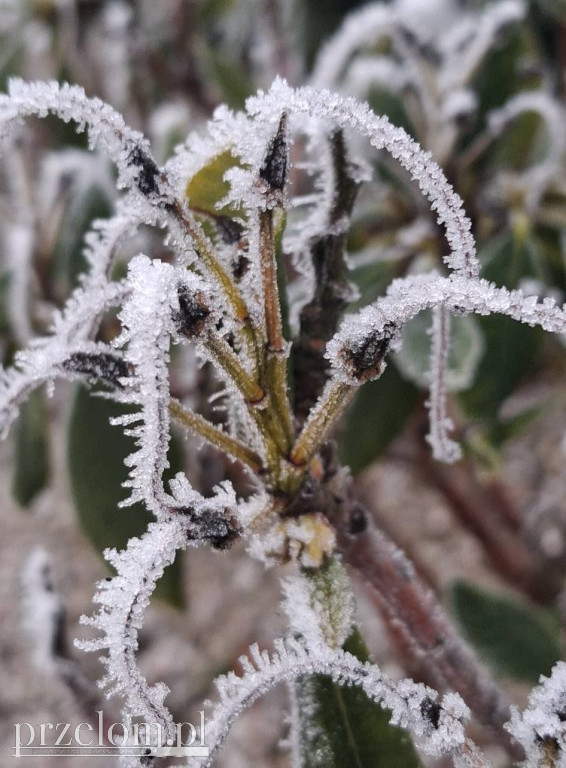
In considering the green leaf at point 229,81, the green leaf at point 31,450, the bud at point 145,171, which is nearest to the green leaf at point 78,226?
the green leaf at point 31,450

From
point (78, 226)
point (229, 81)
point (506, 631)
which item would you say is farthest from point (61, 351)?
point (229, 81)

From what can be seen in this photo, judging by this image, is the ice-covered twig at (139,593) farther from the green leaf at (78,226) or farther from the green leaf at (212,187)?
the green leaf at (78,226)

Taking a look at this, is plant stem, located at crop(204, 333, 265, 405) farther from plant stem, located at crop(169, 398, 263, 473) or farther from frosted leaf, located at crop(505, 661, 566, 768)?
frosted leaf, located at crop(505, 661, 566, 768)

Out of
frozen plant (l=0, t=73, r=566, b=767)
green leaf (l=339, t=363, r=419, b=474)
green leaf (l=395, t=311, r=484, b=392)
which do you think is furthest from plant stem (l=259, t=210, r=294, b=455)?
green leaf (l=339, t=363, r=419, b=474)

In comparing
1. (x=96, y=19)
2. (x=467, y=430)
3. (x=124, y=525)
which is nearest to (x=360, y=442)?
(x=467, y=430)

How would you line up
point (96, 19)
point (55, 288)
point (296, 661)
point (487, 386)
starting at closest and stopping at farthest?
point (296, 661), point (487, 386), point (55, 288), point (96, 19)

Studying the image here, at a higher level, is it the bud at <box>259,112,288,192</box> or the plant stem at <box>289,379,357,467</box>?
the bud at <box>259,112,288,192</box>

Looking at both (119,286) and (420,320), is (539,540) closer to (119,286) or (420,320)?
(420,320)

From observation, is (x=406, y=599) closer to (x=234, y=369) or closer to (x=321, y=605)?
(x=321, y=605)
